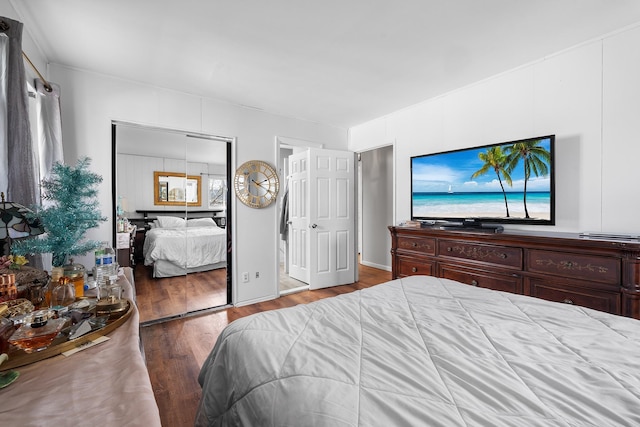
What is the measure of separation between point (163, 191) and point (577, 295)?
12.3 feet

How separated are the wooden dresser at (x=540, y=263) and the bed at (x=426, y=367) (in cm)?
90

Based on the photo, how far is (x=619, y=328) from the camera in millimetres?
1134

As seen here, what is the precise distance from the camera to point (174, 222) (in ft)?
10.2

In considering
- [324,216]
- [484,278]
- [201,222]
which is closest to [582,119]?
[484,278]

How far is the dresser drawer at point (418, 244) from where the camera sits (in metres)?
2.99

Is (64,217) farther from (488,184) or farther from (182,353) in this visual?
(488,184)

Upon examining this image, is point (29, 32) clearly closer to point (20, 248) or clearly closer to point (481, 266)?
point (20, 248)

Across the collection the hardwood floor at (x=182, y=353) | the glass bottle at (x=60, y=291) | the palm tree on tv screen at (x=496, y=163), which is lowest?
the hardwood floor at (x=182, y=353)

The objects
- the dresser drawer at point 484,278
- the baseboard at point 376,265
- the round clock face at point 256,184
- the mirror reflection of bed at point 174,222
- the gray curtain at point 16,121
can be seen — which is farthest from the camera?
the baseboard at point 376,265

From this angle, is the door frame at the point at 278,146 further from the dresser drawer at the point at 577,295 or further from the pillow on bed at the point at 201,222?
the dresser drawer at the point at 577,295

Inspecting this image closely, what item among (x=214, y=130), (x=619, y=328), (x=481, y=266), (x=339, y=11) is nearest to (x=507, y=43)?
(x=339, y=11)

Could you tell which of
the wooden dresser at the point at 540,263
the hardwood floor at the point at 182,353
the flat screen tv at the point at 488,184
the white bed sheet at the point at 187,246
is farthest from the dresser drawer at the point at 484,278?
the white bed sheet at the point at 187,246

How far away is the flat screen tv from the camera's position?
249cm

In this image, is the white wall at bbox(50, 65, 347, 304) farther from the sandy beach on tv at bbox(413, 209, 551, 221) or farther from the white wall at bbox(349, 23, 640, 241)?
the white wall at bbox(349, 23, 640, 241)
